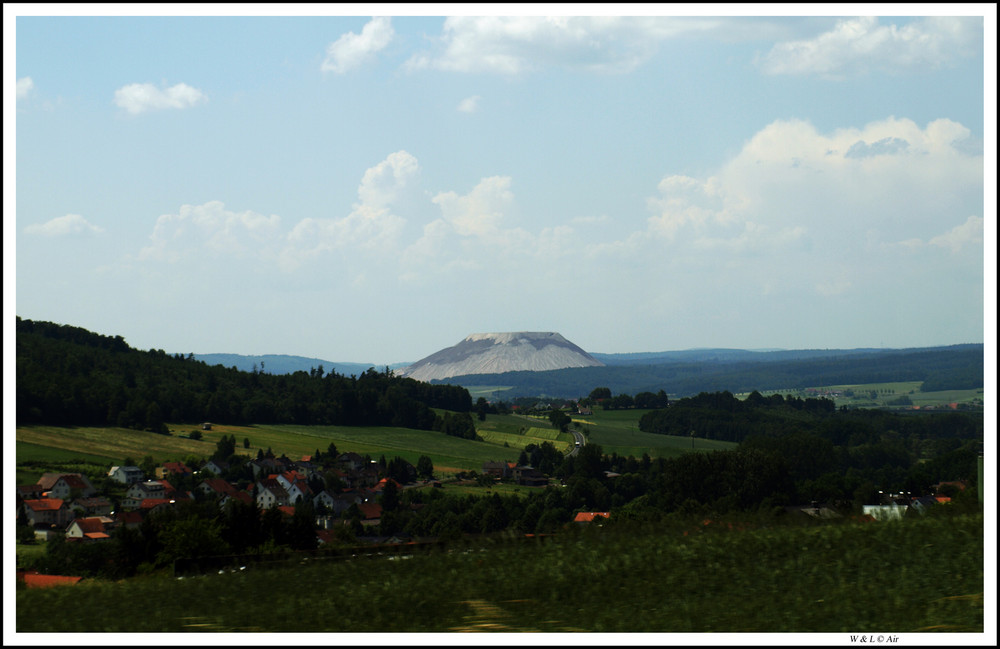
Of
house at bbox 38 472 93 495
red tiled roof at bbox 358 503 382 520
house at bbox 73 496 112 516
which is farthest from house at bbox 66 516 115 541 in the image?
red tiled roof at bbox 358 503 382 520

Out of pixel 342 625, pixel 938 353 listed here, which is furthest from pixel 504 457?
pixel 938 353

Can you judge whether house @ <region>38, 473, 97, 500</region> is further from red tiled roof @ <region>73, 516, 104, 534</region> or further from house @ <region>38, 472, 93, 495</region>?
red tiled roof @ <region>73, 516, 104, 534</region>

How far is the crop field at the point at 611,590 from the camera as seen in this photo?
7.39 metres

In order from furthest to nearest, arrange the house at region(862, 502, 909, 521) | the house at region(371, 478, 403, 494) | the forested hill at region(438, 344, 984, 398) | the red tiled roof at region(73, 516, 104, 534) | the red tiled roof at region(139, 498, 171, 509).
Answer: the forested hill at region(438, 344, 984, 398) → the house at region(371, 478, 403, 494) → the red tiled roof at region(139, 498, 171, 509) → the red tiled roof at region(73, 516, 104, 534) → the house at region(862, 502, 909, 521)

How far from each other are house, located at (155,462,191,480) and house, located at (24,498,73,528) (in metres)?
15.6

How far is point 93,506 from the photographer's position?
41844 millimetres

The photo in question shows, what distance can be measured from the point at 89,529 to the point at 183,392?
159ft

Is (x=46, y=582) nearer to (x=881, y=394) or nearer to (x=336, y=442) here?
(x=336, y=442)

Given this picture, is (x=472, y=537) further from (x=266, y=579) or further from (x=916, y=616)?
(x=916, y=616)

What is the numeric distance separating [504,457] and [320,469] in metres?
17.3

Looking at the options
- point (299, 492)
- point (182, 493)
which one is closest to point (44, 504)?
point (182, 493)

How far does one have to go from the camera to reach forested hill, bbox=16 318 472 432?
65.1 meters

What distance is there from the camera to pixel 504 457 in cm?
7125

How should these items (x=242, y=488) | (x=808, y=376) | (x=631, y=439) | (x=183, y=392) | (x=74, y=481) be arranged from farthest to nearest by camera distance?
(x=808, y=376) < (x=183, y=392) < (x=631, y=439) < (x=242, y=488) < (x=74, y=481)
